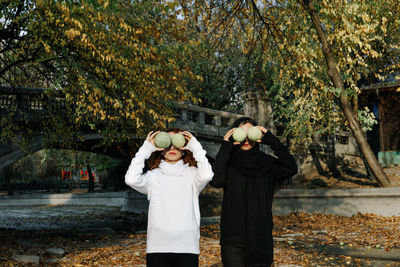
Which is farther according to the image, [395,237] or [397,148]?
[397,148]

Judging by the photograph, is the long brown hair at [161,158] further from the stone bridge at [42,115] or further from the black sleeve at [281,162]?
the stone bridge at [42,115]

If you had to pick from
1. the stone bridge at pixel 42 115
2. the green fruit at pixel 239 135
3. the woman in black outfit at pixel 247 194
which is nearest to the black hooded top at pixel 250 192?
the woman in black outfit at pixel 247 194

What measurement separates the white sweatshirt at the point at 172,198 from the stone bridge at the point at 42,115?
27.8 ft

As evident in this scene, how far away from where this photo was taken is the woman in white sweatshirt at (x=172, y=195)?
3295mm

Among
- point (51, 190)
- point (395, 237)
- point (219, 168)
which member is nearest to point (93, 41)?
point (219, 168)

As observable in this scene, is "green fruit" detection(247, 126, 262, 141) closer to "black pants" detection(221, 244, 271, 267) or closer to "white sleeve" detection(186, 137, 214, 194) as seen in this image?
"white sleeve" detection(186, 137, 214, 194)

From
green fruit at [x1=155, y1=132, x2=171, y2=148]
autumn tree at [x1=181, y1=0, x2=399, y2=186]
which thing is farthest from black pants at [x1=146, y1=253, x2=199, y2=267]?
autumn tree at [x1=181, y1=0, x2=399, y2=186]

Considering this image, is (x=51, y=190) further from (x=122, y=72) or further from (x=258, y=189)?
(x=258, y=189)

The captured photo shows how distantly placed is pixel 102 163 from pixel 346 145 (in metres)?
18.4

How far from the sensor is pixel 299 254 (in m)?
7.88

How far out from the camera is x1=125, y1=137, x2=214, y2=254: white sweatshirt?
3.30 metres

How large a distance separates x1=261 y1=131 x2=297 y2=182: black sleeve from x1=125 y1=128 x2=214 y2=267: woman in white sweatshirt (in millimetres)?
697

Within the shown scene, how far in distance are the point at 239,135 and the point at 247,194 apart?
54 centimetres

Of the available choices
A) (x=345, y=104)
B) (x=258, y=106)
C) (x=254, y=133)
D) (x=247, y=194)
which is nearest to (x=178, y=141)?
(x=254, y=133)
